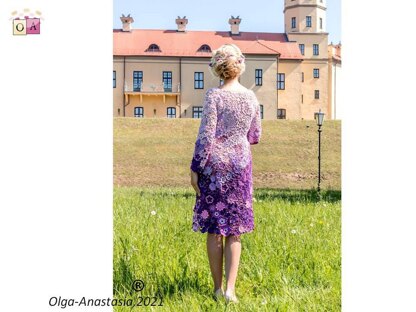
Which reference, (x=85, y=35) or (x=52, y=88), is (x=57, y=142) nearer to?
(x=52, y=88)

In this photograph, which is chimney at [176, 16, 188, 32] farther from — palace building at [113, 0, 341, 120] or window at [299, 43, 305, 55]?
window at [299, 43, 305, 55]

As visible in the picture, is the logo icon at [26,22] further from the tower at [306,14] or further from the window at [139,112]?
the window at [139,112]

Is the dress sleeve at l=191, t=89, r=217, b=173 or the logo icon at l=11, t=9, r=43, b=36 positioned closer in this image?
the logo icon at l=11, t=9, r=43, b=36

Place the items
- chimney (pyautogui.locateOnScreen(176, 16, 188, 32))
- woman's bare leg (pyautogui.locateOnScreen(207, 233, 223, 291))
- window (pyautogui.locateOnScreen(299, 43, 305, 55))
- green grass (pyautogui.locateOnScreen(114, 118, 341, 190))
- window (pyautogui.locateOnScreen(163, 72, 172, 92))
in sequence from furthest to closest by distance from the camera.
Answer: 1. green grass (pyautogui.locateOnScreen(114, 118, 341, 190))
2. window (pyautogui.locateOnScreen(163, 72, 172, 92))
3. window (pyautogui.locateOnScreen(299, 43, 305, 55))
4. chimney (pyautogui.locateOnScreen(176, 16, 188, 32))
5. woman's bare leg (pyautogui.locateOnScreen(207, 233, 223, 291))

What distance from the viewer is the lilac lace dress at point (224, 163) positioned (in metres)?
2.95

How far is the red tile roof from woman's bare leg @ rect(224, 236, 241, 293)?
1201 millimetres

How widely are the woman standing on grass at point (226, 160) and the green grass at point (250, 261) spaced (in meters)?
0.24

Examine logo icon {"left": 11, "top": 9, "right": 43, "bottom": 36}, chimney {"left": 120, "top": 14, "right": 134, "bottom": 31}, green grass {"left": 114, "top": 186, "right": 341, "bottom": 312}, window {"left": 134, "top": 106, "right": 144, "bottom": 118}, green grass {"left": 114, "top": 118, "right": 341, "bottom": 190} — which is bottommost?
green grass {"left": 114, "top": 186, "right": 341, "bottom": 312}

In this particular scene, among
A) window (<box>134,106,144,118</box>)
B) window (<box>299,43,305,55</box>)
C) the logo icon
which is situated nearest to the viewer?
the logo icon

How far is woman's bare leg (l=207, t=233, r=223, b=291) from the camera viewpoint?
3031 millimetres

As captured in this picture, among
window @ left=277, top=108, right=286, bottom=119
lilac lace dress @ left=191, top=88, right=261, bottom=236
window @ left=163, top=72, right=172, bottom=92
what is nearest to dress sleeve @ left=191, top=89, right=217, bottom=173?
lilac lace dress @ left=191, top=88, right=261, bottom=236

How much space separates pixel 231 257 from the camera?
3.01 meters

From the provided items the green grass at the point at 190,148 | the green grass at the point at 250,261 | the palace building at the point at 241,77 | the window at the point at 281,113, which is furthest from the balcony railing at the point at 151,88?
the window at the point at 281,113
